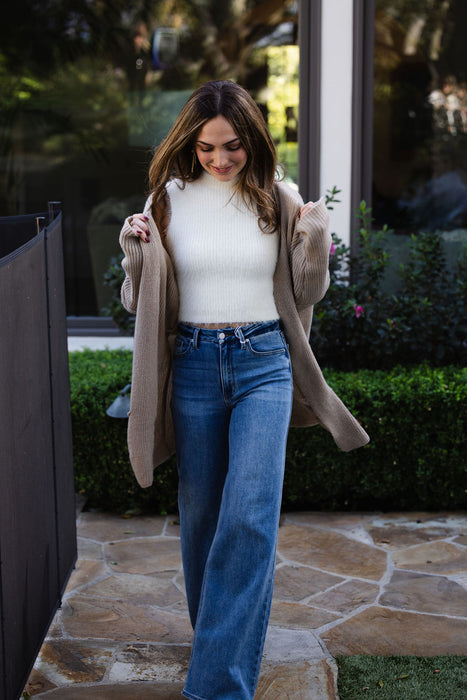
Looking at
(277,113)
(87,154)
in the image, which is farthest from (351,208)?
(87,154)

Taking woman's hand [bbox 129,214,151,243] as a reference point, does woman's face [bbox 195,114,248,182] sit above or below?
above

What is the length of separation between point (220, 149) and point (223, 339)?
0.59 metres

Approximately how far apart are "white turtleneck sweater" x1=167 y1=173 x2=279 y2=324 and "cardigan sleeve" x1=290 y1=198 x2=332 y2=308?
8 centimetres

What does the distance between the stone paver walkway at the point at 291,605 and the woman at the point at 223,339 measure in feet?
1.82

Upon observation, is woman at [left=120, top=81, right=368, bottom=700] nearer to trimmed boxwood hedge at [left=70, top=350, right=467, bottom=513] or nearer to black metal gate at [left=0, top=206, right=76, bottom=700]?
black metal gate at [left=0, top=206, right=76, bottom=700]

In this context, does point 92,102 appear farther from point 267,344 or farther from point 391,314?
point 267,344

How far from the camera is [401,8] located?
6078 mm

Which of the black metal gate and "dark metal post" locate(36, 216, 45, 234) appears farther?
"dark metal post" locate(36, 216, 45, 234)

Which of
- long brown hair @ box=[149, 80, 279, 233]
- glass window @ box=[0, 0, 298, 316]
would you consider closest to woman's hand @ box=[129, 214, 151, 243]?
long brown hair @ box=[149, 80, 279, 233]

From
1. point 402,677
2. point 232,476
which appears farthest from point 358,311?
point 232,476

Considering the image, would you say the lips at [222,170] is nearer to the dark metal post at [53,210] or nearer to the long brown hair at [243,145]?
the long brown hair at [243,145]

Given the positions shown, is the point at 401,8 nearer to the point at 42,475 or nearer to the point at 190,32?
the point at 190,32

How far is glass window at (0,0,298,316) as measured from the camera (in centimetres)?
642

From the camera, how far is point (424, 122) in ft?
20.3
